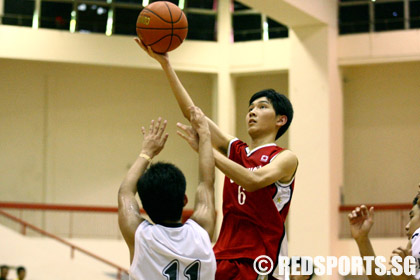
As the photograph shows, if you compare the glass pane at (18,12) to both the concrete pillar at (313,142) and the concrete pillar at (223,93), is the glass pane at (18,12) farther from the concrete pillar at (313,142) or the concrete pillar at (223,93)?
the concrete pillar at (313,142)

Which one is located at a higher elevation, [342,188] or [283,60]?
[283,60]

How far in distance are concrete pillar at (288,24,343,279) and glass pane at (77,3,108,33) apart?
4.37 meters

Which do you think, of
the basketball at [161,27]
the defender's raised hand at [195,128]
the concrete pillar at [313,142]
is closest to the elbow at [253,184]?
the defender's raised hand at [195,128]

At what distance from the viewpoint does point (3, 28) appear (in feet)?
50.2

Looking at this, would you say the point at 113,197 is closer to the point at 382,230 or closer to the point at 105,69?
the point at 105,69

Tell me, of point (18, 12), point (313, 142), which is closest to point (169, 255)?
point (313, 142)

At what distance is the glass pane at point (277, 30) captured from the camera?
632 inches

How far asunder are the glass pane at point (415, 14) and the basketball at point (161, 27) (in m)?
10.6

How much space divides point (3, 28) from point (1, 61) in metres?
1.97

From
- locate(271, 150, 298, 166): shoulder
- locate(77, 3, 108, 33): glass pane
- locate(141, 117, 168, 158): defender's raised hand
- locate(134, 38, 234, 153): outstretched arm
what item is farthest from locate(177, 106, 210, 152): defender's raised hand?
locate(77, 3, 108, 33): glass pane

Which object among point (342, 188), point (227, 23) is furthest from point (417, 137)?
point (227, 23)

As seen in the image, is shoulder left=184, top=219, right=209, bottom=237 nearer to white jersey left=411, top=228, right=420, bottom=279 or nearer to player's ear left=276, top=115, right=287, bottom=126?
white jersey left=411, top=228, right=420, bottom=279

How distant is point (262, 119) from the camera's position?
17.2 feet

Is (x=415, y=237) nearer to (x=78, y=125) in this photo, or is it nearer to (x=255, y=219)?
(x=255, y=219)
